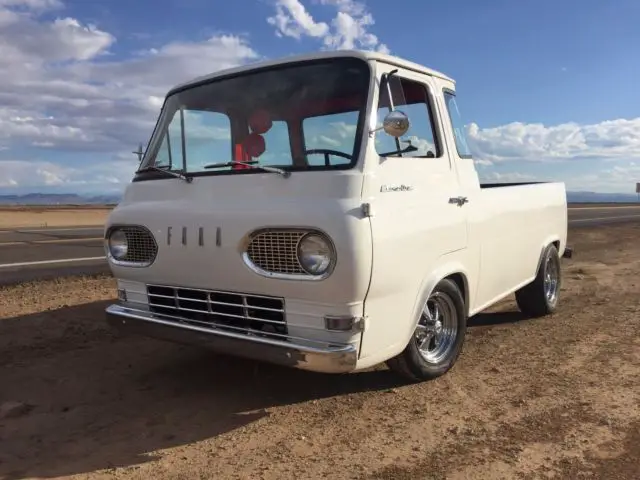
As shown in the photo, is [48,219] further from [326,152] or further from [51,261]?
[326,152]

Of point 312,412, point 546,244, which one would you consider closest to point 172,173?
point 312,412

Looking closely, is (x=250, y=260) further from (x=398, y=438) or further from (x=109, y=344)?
(x=109, y=344)

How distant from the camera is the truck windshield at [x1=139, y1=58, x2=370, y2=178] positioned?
3826mm

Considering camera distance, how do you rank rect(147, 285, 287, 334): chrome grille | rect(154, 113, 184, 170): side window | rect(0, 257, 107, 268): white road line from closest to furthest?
rect(147, 285, 287, 334): chrome grille, rect(154, 113, 184, 170): side window, rect(0, 257, 107, 268): white road line

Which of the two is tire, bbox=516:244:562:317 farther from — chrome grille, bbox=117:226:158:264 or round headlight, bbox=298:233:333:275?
chrome grille, bbox=117:226:158:264

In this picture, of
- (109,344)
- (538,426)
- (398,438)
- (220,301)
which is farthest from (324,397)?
(109,344)

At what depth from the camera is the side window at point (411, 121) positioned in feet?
12.5

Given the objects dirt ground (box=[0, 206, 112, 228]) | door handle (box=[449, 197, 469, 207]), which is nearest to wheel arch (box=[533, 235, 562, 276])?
door handle (box=[449, 197, 469, 207])

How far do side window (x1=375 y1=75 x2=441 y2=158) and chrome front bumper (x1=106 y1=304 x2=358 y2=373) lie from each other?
1329mm

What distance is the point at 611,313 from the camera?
21.6ft

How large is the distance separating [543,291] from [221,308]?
4.04 metres

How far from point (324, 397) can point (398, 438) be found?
30.7 inches

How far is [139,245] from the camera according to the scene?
13.8ft

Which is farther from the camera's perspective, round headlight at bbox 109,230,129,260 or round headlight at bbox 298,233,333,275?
round headlight at bbox 109,230,129,260
